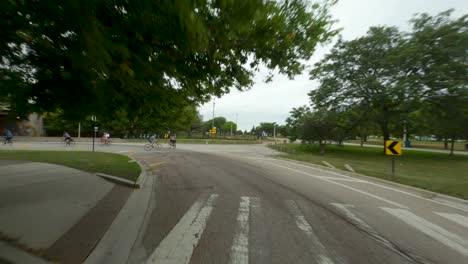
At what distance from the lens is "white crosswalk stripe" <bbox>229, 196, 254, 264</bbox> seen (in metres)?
3.07

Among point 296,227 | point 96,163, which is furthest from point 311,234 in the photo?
point 96,163

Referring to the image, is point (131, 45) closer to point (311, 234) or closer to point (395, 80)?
point (311, 234)

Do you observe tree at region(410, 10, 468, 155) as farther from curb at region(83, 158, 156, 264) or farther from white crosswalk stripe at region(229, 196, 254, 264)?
curb at region(83, 158, 156, 264)

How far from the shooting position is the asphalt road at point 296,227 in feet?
10.6

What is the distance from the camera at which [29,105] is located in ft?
15.4


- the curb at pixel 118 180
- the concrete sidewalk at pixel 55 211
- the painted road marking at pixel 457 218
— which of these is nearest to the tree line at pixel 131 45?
the concrete sidewalk at pixel 55 211

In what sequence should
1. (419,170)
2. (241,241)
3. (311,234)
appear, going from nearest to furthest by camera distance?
(241,241), (311,234), (419,170)

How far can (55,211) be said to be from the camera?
4414 millimetres

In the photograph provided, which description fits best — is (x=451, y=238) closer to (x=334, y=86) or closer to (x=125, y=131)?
(x=334, y=86)

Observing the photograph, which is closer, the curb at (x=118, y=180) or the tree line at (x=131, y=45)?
the tree line at (x=131, y=45)

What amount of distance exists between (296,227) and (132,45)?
4.51 meters

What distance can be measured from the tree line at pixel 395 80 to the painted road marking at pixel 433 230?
58.3 feet

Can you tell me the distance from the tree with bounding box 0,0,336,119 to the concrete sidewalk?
2083 millimetres

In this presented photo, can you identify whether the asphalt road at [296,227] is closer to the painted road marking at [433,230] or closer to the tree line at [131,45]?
the painted road marking at [433,230]
